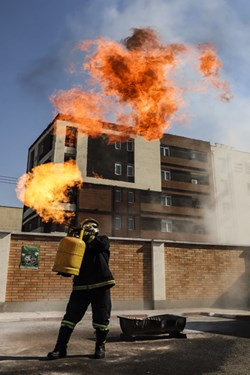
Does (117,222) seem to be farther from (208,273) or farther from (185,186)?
(208,273)

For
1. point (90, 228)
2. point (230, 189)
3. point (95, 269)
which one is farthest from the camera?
point (230, 189)

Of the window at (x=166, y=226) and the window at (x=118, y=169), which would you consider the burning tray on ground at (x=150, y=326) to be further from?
the window at (x=166, y=226)

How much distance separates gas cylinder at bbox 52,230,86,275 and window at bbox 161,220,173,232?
1323 inches

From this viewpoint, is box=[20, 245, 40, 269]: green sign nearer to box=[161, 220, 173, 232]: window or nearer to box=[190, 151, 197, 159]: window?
box=[161, 220, 173, 232]: window

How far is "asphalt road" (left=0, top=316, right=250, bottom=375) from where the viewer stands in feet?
12.8

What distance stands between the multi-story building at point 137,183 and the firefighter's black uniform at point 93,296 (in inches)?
1055

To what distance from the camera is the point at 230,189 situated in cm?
4238

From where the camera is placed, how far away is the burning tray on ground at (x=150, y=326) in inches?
232

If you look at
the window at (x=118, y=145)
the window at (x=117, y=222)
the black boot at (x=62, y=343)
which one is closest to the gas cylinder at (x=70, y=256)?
the black boot at (x=62, y=343)

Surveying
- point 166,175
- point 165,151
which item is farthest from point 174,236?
point 165,151

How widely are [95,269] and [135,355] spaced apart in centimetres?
133

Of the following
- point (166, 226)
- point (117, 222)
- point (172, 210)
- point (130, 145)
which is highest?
point (130, 145)

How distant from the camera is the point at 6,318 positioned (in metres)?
9.17

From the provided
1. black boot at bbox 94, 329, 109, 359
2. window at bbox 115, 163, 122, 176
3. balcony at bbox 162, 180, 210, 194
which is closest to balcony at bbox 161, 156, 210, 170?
balcony at bbox 162, 180, 210, 194
